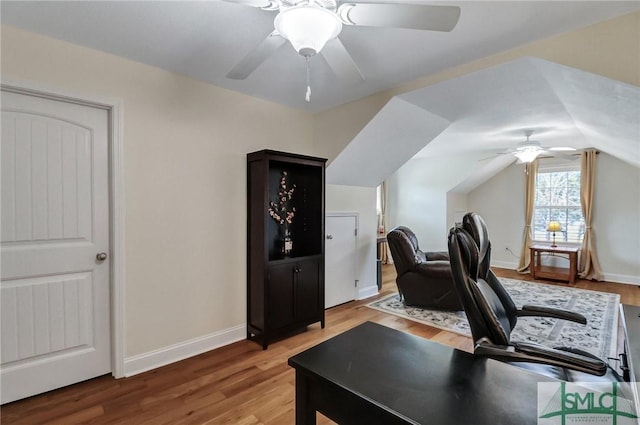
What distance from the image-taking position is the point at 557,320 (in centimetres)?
350

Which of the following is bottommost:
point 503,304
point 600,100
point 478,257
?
point 503,304

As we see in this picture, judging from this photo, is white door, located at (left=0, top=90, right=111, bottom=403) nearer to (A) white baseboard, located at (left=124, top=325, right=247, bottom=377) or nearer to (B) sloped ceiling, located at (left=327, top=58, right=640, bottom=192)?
(A) white baseboard, located at (left=124, top=325, right=247, bottom=377)

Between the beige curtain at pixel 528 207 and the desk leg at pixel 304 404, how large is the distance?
6434mm

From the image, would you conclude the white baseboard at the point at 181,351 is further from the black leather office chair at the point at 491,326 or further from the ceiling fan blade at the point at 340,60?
the ceiling fan blade at the point at 340,60

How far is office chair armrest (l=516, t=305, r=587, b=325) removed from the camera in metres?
1.69

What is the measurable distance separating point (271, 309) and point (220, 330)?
52 cm

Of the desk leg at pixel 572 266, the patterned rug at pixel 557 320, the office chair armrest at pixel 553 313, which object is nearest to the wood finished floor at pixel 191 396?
the patterned rug at pixel 557 320

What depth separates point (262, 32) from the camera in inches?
78.4

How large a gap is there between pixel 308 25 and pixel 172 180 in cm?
184

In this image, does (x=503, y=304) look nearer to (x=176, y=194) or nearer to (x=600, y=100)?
(x=600, y=100)

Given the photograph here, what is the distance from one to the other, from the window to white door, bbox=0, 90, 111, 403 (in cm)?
705

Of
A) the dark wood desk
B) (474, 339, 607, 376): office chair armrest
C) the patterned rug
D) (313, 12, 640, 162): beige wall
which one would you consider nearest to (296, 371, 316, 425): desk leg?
the dark wood desk

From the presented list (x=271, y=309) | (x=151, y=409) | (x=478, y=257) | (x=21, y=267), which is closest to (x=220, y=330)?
(x=271, y=309)

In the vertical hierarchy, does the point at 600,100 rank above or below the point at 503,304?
above
